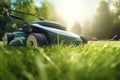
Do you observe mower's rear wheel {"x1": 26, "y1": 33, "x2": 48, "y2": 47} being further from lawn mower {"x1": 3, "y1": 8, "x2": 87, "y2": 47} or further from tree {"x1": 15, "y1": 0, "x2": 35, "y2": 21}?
tree {"x1": 15, "y1": 0, "x2": 35, "y2": 21}

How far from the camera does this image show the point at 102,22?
180 ft

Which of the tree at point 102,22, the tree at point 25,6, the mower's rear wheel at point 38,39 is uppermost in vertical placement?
the mower's rear wheel at point 38,39

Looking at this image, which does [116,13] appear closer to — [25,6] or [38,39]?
[25,6]

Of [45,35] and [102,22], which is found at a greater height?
[45,35]

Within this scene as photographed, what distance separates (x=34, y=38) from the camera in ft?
22.8

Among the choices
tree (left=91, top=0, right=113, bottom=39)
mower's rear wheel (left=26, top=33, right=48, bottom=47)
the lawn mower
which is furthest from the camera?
tree (left=91, top=0, right=113, bottom=39)

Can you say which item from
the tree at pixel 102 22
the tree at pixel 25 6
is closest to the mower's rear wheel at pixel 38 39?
the tree at pixel 25 6

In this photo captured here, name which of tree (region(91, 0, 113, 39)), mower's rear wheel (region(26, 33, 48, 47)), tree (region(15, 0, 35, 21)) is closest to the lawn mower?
mower's rear wheel (region(26, 33, 48, 47))

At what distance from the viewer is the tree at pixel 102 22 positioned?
53741 mm

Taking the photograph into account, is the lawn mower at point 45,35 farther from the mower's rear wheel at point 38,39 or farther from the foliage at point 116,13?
the foliage at point 116,13

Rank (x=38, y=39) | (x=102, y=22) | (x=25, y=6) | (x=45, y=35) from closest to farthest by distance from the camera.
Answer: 1. (x=38, y=39)
2. (x=45, y=35)
3. (x=25, y=6)
4. (x=102, y=22)

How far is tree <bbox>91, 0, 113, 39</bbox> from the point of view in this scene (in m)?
53.7

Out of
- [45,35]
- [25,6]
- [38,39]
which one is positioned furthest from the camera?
[25,6]

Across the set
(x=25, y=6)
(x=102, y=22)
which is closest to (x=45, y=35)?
(x=25, y=6)
